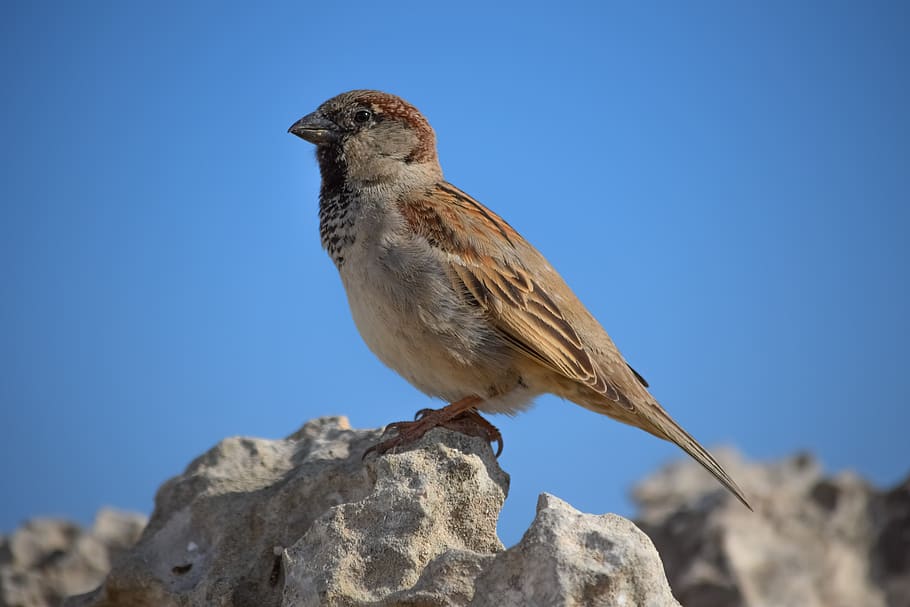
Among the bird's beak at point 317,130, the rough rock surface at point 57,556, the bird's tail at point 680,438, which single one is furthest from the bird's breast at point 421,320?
the rough rock surface at point 57,556

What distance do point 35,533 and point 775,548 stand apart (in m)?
4.83

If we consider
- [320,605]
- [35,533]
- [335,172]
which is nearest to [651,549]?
[320,605]

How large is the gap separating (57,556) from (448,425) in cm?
328

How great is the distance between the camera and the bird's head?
4.75 metres

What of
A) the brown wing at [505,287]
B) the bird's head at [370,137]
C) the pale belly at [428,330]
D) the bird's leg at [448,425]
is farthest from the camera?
the bird's head at [370,137]

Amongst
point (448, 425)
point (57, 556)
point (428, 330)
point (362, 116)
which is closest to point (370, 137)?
point (362, 116)

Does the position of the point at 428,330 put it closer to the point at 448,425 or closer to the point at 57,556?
the point at 448,425

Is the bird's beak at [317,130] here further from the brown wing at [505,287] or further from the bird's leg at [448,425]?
the bird's leg at [448,425]

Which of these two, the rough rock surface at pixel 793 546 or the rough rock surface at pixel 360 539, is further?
the rough rock surface at pixel 793 546

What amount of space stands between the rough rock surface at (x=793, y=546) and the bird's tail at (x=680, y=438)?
148 cm

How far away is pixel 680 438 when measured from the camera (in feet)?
14.3

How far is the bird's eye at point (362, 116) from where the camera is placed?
192 inches

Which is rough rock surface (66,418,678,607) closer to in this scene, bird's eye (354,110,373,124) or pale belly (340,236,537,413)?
pale belly (340,236,537,413)

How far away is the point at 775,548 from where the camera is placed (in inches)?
230
